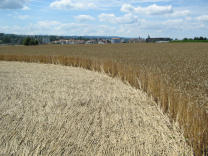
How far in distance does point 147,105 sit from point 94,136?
191 cm

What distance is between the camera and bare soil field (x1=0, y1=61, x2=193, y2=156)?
11.5ft

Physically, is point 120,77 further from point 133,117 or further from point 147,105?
point 133,117

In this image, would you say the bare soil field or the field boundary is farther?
the bare soil field

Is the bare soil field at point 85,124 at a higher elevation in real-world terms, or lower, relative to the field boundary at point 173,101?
lower

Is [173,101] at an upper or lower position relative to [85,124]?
upper

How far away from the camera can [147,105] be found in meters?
5.16

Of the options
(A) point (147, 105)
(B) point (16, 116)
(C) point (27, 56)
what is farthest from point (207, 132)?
(C) point (27, 56)

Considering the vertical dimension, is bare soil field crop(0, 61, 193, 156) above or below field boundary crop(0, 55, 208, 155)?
below

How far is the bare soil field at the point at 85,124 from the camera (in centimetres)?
350

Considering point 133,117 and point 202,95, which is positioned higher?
point 202,95

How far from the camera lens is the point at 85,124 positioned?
4254 millimetres

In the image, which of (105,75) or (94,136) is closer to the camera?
(94,136)

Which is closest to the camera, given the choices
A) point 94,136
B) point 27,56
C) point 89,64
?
point 94,136

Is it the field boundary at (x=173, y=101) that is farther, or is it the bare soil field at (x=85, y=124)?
the bare soil field at (x=85, y=124)
